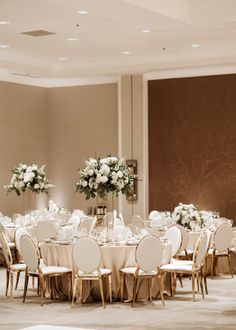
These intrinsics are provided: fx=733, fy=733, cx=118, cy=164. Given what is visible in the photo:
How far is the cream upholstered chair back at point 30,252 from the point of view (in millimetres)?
9609

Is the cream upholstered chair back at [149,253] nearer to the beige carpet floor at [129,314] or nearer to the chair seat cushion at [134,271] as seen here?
the chair seat cushion at [134,271]

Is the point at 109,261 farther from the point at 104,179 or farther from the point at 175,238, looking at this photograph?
the point at 175,238

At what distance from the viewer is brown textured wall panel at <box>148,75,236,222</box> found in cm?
1538

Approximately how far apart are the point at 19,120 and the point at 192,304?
844 cm

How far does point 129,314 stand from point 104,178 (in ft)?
6.46

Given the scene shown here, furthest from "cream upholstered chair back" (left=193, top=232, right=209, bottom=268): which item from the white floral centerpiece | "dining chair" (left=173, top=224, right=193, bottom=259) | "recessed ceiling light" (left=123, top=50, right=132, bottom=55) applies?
"recessed ceiling light" (left=123, top=50, right=132, bottom=55)

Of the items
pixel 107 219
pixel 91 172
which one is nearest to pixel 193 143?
pixel 107 219

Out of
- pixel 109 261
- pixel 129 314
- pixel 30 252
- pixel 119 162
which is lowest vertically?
pixel 129 314

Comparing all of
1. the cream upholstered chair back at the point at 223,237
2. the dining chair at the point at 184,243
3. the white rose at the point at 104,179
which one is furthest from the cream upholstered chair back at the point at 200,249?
the cream upholstered chair back at the point at 223,237

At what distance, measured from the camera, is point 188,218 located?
1234 centimetres

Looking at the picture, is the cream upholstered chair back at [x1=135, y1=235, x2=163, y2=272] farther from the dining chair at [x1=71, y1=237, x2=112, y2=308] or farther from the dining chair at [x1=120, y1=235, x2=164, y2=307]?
the dining chair at [x1=71, y1=237, x2=112, y2=308]

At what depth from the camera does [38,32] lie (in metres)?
12.9

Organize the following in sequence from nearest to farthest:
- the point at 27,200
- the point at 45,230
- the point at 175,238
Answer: the point at 175,238, the point at 45,230, the point at 27,200

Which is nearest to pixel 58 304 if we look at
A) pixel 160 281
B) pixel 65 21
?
pixel 160 281
